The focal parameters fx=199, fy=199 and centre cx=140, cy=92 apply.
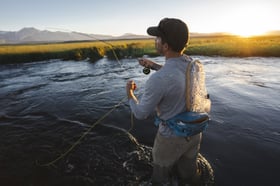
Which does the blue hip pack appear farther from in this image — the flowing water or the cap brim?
the flowing water

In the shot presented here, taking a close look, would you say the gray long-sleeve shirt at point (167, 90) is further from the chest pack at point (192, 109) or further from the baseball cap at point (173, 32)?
the baseball cap at point (173, 32)

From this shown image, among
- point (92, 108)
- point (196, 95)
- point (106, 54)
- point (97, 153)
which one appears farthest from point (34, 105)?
point (106, 54)

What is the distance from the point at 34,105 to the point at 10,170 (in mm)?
5517

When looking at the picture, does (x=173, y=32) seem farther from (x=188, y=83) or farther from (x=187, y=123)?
(x=187, y=123)

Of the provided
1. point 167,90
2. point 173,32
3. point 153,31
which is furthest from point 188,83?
point 153,31

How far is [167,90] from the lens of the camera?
254 centimetres

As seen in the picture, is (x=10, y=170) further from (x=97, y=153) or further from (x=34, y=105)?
(x=34, y=105)

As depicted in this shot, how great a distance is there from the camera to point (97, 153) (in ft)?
19.4

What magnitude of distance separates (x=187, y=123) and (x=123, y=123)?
18.3 feet

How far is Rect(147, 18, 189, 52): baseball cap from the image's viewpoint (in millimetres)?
2440

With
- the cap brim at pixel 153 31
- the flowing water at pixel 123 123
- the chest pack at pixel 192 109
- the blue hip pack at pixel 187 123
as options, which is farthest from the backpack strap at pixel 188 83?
the flowing water at pixel 123 123

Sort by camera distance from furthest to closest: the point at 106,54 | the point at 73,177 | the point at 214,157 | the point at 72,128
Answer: the point at 106,54, the point at 72,128, the point at 214,157, the point at 73,177

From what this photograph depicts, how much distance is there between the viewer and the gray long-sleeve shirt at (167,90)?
2.49 metres

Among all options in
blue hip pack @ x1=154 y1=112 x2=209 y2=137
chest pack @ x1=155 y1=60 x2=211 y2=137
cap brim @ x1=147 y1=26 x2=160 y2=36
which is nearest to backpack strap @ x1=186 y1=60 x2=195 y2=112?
chest pack @ x1=155 y1=60 x2=211 y2=137
